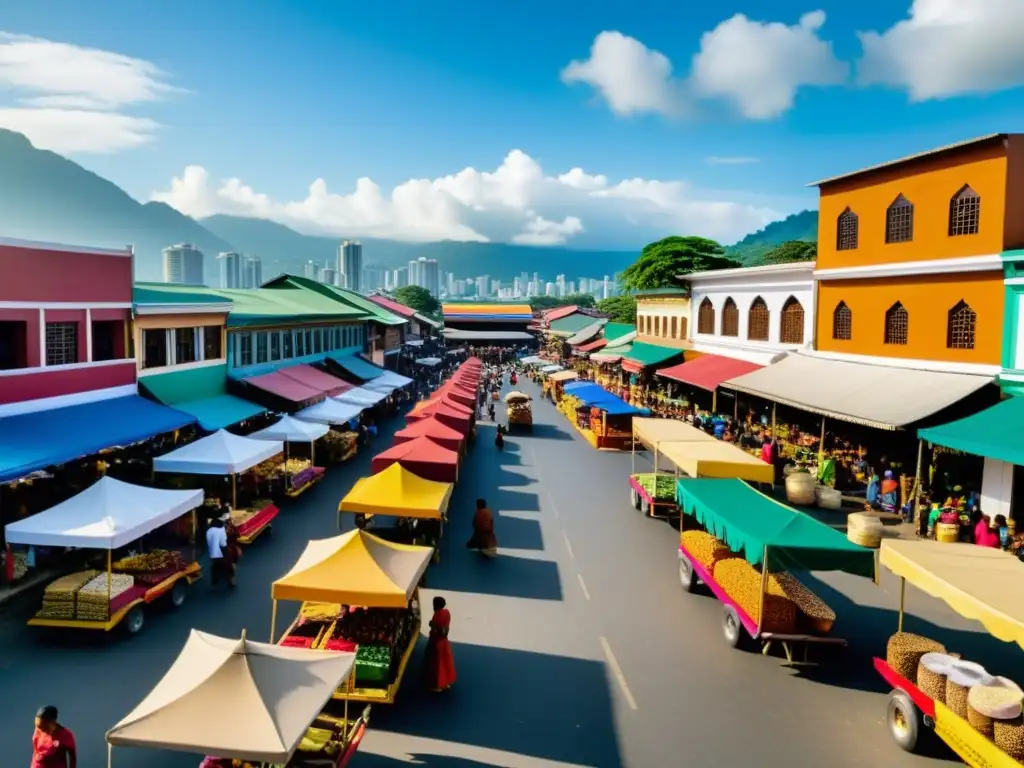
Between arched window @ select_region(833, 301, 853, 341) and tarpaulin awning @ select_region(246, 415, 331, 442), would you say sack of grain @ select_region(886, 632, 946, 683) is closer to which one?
tarpaulin awning @ select_region(246, 415, 331, 442)

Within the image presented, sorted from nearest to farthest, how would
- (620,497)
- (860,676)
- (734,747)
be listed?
(734,747)
(860,676)
(620,497)

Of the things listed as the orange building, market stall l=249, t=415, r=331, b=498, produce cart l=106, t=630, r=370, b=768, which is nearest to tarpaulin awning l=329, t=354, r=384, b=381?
market stall l=249, t=415, r=331, b=498

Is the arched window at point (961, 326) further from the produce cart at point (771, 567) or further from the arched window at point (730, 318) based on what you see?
the arched window at point (730, 318)

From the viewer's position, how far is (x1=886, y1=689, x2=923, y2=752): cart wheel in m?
8.16

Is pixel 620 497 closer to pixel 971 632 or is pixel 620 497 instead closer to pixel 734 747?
pixel 971 632

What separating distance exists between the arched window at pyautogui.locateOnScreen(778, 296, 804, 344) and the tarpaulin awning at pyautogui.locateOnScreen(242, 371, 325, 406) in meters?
17.8

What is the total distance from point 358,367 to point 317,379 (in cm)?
773

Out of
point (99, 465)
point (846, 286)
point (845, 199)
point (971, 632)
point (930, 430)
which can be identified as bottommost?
point (971, 632)

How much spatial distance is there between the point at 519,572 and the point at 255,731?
27.4ft

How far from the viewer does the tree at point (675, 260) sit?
56.9m

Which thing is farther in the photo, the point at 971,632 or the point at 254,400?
the point at 254,400

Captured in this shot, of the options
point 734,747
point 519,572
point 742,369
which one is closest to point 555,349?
point 742,369

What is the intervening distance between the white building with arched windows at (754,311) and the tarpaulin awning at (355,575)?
20.4 meters

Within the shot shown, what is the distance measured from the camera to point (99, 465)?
18078 millimetres
